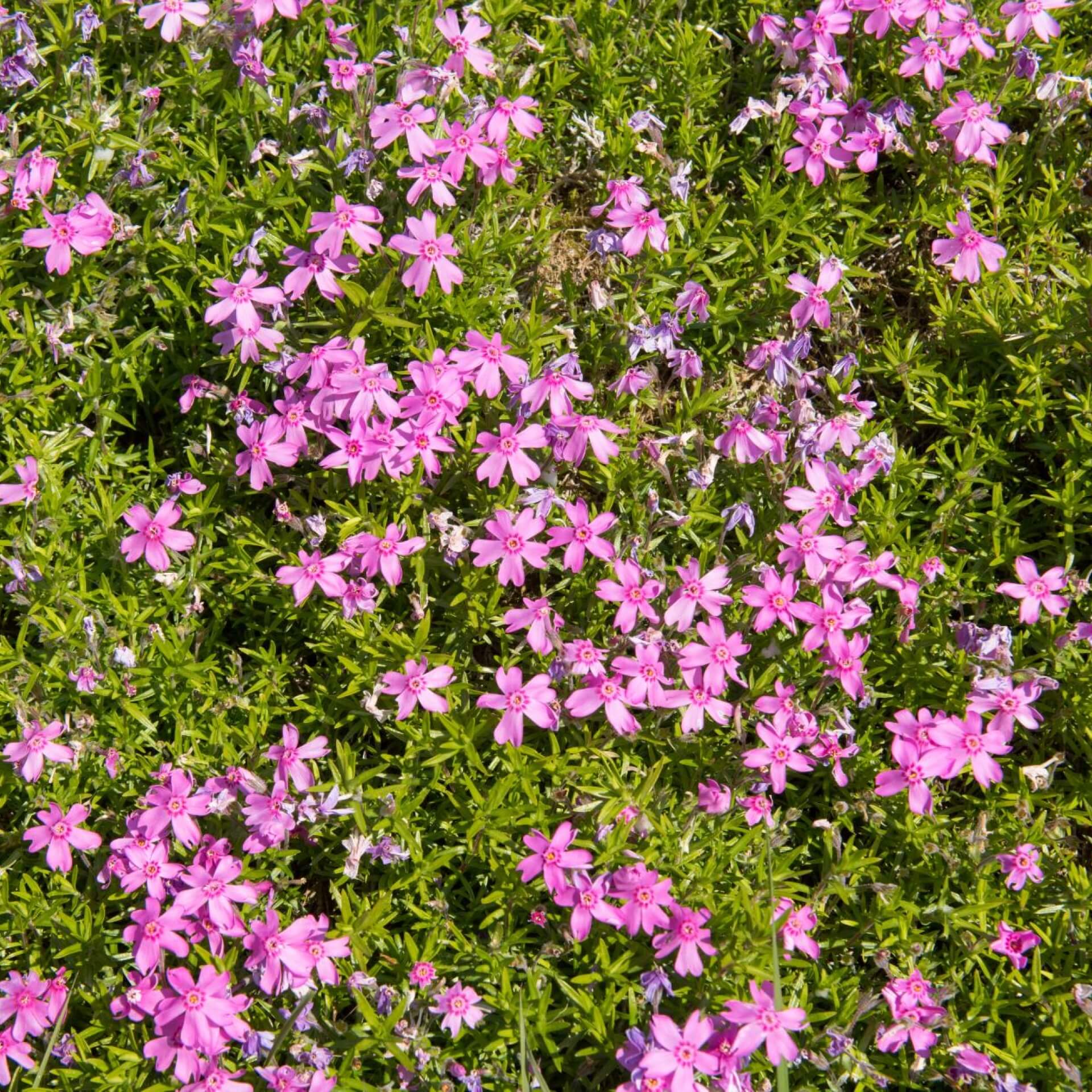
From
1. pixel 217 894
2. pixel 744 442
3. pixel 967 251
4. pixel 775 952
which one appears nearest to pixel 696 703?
pixel 775 952

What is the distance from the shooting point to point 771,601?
420cm

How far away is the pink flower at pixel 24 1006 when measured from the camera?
3.96 m

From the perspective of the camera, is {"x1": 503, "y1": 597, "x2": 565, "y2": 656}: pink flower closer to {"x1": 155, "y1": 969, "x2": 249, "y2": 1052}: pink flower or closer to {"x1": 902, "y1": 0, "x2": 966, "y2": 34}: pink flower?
{"x1": 155, "y1": 969, "x2": 249, "y2": 1052}: pink flower

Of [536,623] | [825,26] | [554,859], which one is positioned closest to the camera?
[554,859]

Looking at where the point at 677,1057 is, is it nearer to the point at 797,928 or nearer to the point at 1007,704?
the point at 797,928

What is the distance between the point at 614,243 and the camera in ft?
15.3

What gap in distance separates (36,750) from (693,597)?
242cm

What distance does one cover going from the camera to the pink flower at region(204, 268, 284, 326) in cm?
441

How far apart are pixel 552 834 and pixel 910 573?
1.73 meters

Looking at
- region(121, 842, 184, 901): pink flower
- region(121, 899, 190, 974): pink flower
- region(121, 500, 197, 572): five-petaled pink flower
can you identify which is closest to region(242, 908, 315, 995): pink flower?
region(121, 899, 190, 974): pink flower

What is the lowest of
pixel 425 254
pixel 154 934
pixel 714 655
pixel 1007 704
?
pixel 154 934

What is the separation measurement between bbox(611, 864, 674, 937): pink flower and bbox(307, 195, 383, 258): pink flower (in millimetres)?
2541

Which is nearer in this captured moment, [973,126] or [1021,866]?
[1021,866]

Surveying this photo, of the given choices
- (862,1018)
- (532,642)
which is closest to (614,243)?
(532,642)
